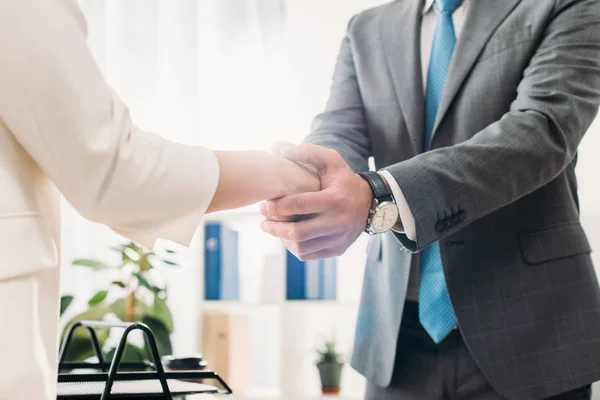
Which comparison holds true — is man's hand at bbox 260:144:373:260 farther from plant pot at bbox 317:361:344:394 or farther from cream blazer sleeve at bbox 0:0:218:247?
plant pot at bbox 317:361:344:394

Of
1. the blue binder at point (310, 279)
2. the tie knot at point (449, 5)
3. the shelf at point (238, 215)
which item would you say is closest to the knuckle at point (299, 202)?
the tie knot at point (449, 5)

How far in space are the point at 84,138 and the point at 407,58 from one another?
3.19 ft

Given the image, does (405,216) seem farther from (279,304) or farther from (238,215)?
(238,215)

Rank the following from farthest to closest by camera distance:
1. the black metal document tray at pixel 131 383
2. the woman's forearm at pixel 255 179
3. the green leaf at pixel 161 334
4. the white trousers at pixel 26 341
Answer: the green leaf at pixel 161 334 < the woman's forearm at pixel 255 179 < the black metal document tray at pixel 131 383 < the white trousers at pixel 26 341

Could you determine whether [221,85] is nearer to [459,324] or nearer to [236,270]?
[236,270]

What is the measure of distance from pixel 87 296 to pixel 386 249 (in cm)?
196

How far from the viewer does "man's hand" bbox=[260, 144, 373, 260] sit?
125 centimetres

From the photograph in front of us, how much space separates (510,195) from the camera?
Result: 4.33 feet

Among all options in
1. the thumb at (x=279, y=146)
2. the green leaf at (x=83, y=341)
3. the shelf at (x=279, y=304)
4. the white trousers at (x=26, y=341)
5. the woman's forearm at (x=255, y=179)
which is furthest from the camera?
the shelf at (x=279, y=304)

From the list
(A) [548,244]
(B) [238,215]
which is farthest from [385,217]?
(B) [238,215]

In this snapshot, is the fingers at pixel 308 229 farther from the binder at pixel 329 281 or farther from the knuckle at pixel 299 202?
the binder at pixel 329 281

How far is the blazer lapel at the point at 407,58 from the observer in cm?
154

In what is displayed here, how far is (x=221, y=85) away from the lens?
316 cm

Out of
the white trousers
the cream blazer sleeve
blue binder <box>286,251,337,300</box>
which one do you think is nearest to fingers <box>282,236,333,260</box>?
the cream blazer sleeve
